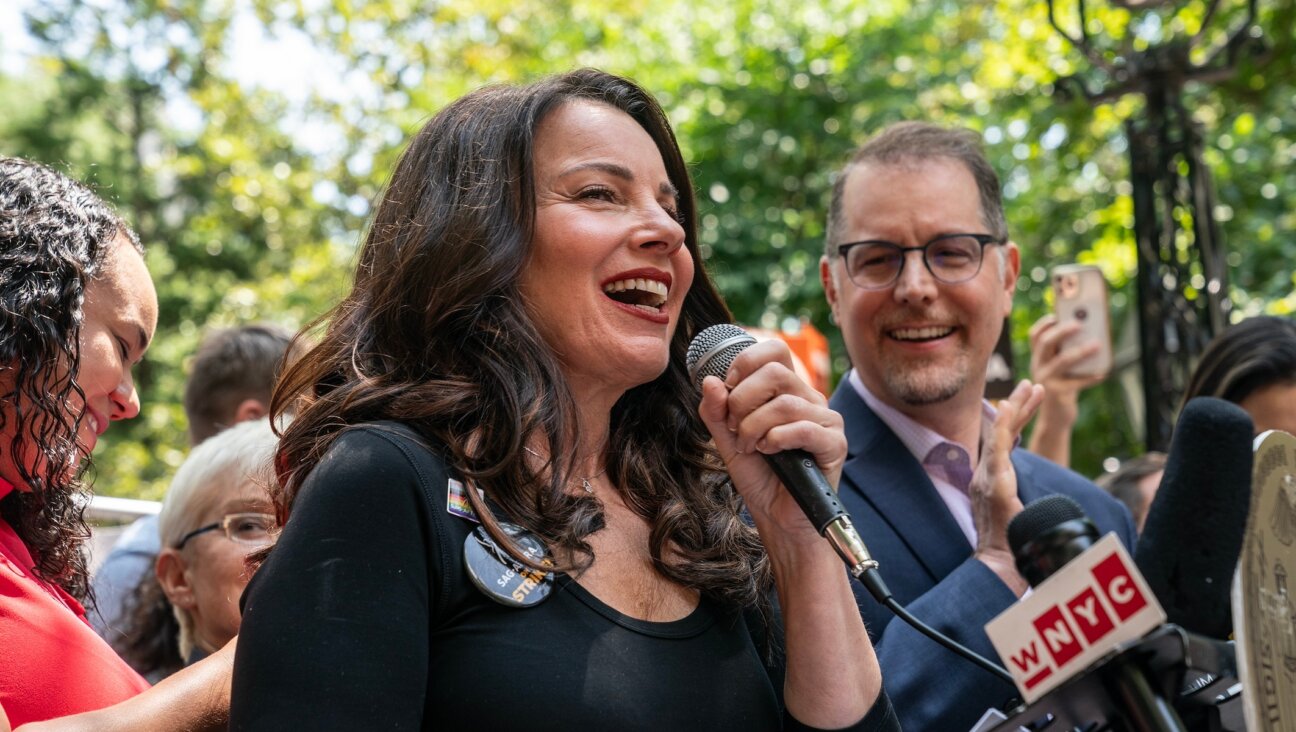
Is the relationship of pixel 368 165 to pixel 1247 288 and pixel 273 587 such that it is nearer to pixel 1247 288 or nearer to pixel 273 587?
pixel 1247 288

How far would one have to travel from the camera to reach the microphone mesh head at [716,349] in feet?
6.89

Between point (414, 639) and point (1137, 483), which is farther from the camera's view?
point (1137, 483)

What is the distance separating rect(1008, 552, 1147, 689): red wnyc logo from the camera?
118 centimetres

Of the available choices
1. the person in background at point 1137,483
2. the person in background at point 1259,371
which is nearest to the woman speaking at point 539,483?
the person in background at point 1259,371

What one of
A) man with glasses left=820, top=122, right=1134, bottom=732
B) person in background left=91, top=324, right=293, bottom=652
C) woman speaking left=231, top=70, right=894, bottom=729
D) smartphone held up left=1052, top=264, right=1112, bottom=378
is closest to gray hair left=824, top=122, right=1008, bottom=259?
man with glasses left=820, top=122, right=1134, bottom=732

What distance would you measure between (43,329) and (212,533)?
1.20m

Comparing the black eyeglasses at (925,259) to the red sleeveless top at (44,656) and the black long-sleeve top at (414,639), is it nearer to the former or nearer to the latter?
the black long-sleeve top at (414,639)

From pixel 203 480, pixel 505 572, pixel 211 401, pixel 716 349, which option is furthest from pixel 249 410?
pixel 505 572

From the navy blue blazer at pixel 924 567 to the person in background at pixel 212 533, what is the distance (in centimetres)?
142

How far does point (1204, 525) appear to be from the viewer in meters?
1.38

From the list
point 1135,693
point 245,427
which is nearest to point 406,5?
point 245,427

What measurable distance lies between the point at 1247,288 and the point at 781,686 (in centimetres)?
814

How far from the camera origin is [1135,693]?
1.23 meters

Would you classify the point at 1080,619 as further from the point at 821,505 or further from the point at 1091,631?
the point at 821,505
